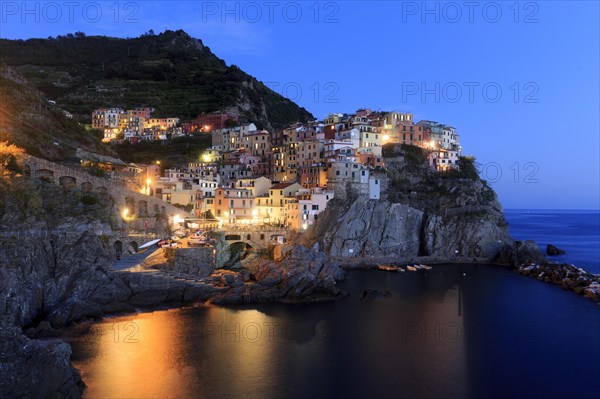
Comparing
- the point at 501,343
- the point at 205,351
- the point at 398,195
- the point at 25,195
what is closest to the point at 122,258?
the point at 25,195

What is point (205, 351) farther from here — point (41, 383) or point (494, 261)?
point (494, 261)

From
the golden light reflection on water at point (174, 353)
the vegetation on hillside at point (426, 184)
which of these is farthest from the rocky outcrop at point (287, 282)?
the vegetation on hillside at point (426, 184)

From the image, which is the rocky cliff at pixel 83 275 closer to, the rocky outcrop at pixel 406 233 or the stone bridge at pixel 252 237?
the stone bridge at pixel 252 237

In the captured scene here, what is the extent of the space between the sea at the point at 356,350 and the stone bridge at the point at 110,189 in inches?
549

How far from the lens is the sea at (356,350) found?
64.5 ft

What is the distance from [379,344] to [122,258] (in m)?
19.7

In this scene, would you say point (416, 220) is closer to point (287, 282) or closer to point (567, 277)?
point (567, 277)

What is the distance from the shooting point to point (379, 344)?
2494cm

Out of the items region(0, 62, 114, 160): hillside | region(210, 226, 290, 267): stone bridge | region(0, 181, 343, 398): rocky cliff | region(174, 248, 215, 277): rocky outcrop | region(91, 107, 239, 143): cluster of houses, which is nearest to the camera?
region(0, 181, 343, 398): rocky cliff

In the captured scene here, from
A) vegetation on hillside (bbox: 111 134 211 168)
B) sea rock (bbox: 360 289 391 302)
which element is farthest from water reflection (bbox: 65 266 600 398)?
vegetation on hillside (bbox: 111 134 211 168)

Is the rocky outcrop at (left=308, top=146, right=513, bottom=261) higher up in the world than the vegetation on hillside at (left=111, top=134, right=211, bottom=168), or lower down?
lower down

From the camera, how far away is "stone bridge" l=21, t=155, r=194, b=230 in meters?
36.9

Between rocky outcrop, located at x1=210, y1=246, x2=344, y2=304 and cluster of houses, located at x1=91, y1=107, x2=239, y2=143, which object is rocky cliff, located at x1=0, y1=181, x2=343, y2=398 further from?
cluster of houses, located at x1=91, y1=107, x2=239, y2=143

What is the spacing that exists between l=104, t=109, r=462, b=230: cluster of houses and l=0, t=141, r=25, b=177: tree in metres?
13.4
